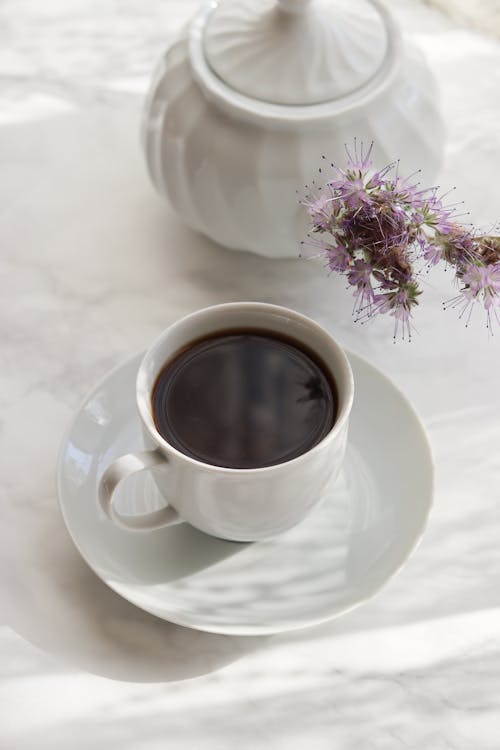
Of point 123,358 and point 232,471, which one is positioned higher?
point 123,358

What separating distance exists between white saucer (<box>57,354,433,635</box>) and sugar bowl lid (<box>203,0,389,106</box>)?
0.75 feet

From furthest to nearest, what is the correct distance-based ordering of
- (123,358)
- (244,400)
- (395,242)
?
(123,358), (244,400), (395,242)

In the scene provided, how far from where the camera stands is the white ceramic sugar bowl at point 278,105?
782 millimetres

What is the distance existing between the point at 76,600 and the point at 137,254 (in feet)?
1.20

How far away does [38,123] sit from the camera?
1.07 m

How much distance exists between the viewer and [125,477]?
2.15 ft

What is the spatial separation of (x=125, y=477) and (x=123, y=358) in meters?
0.25

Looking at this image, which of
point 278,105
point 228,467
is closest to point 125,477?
point 228,467

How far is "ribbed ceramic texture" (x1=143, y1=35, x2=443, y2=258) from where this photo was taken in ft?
2.58

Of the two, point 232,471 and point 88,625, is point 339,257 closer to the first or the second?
point 232,471

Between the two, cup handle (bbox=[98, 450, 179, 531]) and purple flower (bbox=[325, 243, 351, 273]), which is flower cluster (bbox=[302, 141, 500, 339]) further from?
cup handle (bbox=[98, 450, 179, 531])

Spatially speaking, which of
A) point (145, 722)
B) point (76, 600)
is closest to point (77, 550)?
point (76, 600)

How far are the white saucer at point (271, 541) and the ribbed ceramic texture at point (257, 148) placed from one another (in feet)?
0.50

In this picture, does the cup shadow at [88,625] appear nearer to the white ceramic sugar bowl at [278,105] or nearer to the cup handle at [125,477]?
the cup handle at [125,477]
